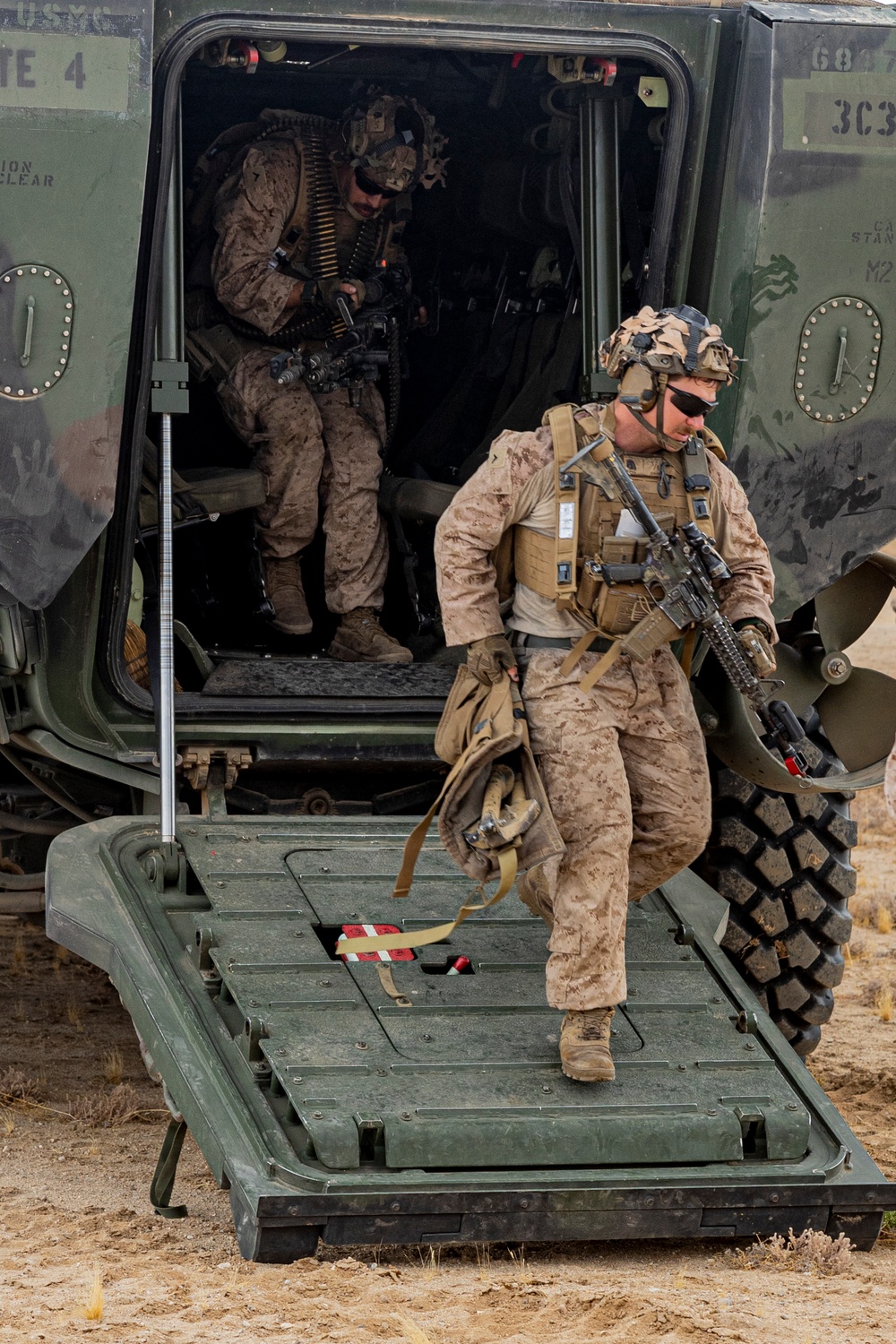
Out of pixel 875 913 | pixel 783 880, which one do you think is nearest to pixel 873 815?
pixel 875 913

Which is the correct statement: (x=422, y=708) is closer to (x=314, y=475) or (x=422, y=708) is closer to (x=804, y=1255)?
(x=314, y=475)

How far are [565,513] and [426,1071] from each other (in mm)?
1265

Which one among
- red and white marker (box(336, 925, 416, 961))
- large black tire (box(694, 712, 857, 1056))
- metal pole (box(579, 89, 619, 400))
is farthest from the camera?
large black tire (box(694, 712, 857, 1056))

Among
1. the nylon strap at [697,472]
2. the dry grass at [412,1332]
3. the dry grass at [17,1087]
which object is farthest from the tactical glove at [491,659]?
the dry grass at [17,1087]

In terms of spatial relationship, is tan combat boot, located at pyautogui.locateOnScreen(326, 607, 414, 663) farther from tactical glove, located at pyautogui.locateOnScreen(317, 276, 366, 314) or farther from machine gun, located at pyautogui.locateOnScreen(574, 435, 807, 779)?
machine gun, located at pyautogui.locateOnScreen(574, 435, 807, 779)

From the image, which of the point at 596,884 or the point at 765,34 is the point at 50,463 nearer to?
the point at 596,884

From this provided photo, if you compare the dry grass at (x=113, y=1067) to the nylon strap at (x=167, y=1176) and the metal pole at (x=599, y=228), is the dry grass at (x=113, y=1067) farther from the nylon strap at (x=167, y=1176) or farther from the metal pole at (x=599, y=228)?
the metal pole at (x=599, y=228)

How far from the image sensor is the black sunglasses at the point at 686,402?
4316 mm

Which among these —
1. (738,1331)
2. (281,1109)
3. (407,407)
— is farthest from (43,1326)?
(407,407)

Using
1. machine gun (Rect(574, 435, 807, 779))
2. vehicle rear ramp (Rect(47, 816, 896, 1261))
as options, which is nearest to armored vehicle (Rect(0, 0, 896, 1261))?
vehicle rear ramp (Rect(47, 816, 896, 1261))

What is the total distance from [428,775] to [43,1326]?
2363 mm

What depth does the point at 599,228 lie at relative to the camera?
543cm

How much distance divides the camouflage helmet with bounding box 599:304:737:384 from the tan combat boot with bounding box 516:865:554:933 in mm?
1162

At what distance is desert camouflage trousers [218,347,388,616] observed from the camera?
623 cm
